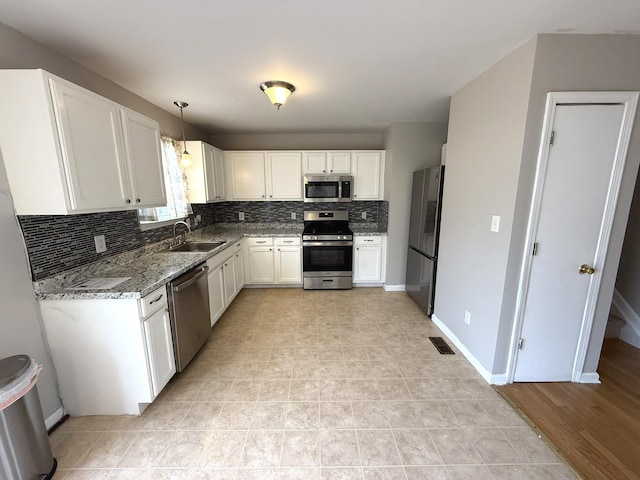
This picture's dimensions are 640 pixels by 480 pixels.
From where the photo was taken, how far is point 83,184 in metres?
1.59

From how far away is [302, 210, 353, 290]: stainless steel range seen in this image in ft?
12.7

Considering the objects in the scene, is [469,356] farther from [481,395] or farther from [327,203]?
[327,203]

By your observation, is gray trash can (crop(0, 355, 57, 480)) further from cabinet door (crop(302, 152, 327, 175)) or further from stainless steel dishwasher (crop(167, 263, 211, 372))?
cabinet door (crop(302, 152, 327, 175))

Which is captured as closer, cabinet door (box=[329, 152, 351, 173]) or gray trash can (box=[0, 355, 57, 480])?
gray trash can (box=[0, 355, 57, 480])

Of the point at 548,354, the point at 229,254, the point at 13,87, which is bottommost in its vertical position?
the point at 548,354

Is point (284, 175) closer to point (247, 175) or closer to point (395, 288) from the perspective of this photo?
point (247, 175)

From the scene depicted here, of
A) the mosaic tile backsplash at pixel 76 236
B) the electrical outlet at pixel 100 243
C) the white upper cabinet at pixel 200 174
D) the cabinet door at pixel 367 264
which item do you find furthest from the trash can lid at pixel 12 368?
the cabinet door at pixel 367 264

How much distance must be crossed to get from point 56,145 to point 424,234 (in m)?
3.21

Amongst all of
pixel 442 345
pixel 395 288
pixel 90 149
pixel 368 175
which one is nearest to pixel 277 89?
pixel 90 149

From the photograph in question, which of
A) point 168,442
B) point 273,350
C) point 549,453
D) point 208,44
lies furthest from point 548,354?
point 208,44

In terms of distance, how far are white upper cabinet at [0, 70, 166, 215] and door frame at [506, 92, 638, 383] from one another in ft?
9.31

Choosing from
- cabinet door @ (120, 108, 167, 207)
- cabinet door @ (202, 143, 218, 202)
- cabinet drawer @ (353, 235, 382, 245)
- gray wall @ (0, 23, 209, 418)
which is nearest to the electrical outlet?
cabinet door @ (120, 108, 167, 207)

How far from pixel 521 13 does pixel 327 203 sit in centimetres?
318

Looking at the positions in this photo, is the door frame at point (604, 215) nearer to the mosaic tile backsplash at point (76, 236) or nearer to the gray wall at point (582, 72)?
the gray wall at point (582, 72)
